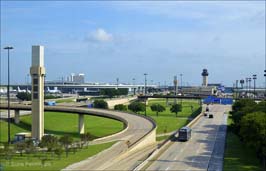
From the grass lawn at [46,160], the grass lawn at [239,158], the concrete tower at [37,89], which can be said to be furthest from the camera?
the concrete tower at [37,89]

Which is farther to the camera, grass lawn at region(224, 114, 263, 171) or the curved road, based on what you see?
grass lawn at region(224, 114, 263, 171)

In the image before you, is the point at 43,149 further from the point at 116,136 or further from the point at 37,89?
the point at 37,89

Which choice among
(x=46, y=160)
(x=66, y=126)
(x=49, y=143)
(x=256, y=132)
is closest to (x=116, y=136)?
(x=49, y=143)

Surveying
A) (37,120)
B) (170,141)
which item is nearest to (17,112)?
(37,120)

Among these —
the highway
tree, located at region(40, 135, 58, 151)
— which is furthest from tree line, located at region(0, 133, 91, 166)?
the highway

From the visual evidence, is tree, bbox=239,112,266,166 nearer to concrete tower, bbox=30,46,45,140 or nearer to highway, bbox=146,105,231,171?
highway, bbox=146,105,231,171

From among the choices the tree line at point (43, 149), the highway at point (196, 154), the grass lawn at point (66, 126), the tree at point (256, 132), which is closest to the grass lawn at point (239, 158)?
the highway at point (196, 154)

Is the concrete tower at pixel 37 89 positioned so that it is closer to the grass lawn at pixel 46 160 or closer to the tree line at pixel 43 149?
the tree line at pixel 43 149
